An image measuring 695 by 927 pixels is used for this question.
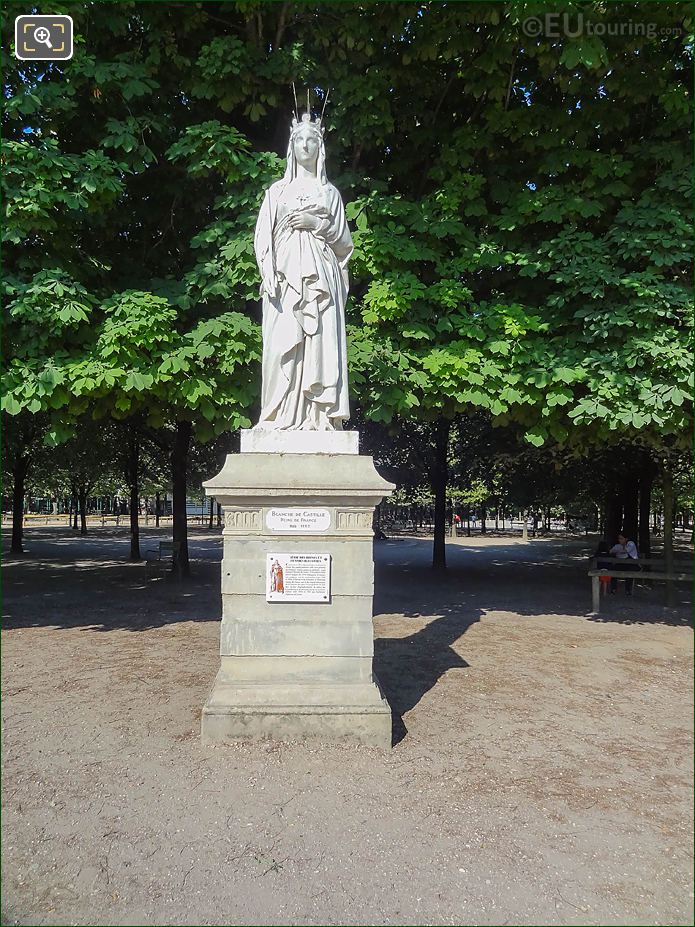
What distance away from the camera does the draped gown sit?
5742 millimetres

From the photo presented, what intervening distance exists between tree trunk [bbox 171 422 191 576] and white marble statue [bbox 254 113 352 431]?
31.9ft

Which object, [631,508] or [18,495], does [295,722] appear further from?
[18,495]

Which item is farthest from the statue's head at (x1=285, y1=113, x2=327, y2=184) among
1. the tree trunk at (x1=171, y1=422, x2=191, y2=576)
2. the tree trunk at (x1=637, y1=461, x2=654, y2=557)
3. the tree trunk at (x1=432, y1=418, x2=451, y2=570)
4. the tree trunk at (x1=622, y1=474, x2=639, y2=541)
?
the tree trunk at (x1=622, y1=474, x2=639, y2=541)

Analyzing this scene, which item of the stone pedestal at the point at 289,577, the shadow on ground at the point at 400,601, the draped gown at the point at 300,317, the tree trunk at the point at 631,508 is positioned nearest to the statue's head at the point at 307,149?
the draped gown at the point at 300,317

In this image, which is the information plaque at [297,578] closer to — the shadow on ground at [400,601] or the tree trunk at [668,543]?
the shadow on ground at [400,601]

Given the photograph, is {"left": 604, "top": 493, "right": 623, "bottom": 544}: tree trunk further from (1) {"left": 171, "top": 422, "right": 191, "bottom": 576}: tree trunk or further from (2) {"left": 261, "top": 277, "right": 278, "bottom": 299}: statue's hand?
(2) {"left": 261, "top": 277, "right": 278, "bottom": 299}: statue's hand

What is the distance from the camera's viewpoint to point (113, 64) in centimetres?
795

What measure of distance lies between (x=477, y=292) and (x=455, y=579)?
28.0 feet

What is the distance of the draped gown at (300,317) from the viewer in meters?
5.74

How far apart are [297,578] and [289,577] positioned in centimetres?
7

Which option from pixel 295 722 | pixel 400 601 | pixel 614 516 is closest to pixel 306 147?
pixel 295 722

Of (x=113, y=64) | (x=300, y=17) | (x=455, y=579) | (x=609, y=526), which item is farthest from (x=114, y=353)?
(x=609, y=526)

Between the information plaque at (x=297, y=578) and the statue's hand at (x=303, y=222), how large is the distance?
9.88 feet

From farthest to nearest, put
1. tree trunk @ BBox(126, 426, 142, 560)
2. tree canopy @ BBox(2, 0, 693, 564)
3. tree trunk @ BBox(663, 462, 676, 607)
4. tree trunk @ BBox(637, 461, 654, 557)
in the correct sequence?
tree trunk @ BBox(126, 426, 142, 560), tree trunk @ BBox(637, 461, 654, 557), tree trunk @ BBox(663, 462, 676, 607), tree canopy @ BBox(2, 0, 693, 564)
